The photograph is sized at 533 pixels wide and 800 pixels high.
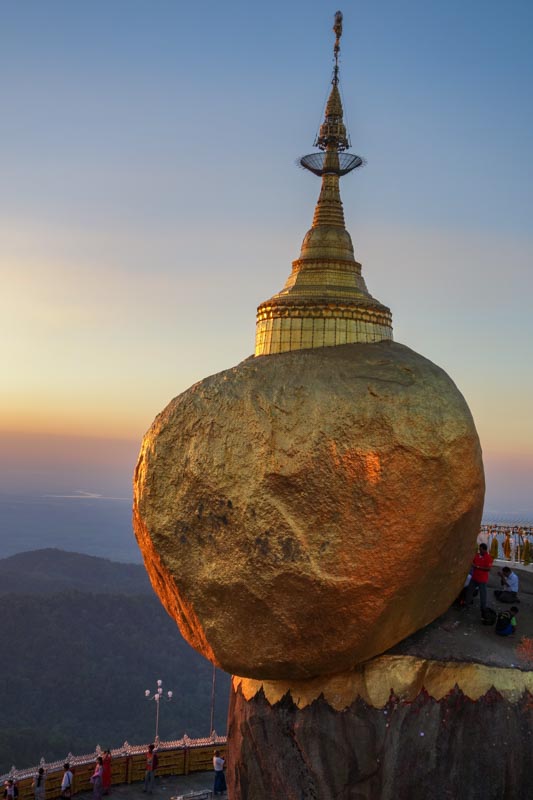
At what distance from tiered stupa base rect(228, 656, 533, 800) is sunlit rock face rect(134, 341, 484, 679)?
513mm

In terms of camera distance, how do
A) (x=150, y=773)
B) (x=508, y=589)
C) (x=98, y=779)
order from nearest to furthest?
1. (x=508, y=589)
2. (x=98, y=779)
3. (x=150, y=773)

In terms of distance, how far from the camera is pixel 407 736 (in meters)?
10.4

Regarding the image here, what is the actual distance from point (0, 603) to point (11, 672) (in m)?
8.48

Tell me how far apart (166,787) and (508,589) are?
1035 centimetres

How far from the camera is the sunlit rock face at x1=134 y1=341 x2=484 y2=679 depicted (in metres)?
10.0

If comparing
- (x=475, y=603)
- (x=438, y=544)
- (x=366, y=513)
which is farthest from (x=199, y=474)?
(x=475, y=603)

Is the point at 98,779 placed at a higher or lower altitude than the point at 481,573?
lower

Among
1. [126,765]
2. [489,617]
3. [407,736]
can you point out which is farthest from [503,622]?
[126,765]

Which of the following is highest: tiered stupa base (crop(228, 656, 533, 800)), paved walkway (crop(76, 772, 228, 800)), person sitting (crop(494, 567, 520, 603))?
person sitting (crop(494, 567, 520, 603))

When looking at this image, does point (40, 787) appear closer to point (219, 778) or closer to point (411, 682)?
point (219, 778)

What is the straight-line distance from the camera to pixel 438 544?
10531mm

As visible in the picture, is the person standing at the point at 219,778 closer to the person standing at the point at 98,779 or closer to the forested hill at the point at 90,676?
the person standing at the point at 98,779

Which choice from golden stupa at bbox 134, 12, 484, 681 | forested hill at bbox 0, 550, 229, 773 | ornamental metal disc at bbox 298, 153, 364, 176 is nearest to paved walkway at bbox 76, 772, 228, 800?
golden stupa at bbox 134, 12, 484, 681

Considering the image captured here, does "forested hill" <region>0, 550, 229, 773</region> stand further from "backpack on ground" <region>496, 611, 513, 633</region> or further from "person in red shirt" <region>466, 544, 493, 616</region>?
"backpack on ground" <region>496, 611, 513, 633</region>
